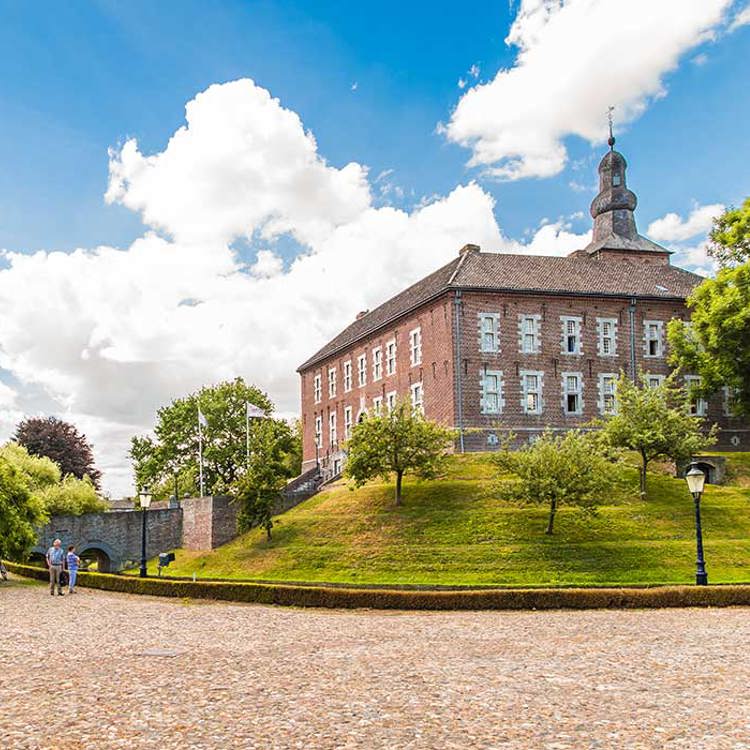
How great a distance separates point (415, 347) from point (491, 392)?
6.87 meters

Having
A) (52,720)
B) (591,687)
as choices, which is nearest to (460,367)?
(591,687)

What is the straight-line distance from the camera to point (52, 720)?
33.0 ft

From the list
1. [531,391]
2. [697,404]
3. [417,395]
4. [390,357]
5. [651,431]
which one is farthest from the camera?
[390,357]

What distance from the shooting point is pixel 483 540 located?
115 ft

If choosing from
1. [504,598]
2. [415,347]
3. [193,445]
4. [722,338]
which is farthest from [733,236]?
[193,445]

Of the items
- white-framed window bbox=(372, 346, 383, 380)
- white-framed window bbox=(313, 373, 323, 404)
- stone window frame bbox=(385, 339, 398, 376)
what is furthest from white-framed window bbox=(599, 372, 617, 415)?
white-framed window bbox=(313, 373, 323, 404)

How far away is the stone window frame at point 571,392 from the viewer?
49.9 metres

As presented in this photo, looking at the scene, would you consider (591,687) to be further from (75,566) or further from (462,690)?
(75,566)

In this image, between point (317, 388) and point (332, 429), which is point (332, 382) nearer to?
point (317, 388)

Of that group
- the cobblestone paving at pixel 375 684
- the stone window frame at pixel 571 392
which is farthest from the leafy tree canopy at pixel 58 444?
the cobblestone paving at pixel 375 684

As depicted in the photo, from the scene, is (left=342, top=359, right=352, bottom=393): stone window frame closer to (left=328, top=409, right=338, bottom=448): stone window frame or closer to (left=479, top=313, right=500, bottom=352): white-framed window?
(left=328, top=409, right=338, bottom=448): stone window frame

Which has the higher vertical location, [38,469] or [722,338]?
Answer: [722,338]

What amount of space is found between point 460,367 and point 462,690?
3691cm

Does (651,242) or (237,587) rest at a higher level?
(651,242)
